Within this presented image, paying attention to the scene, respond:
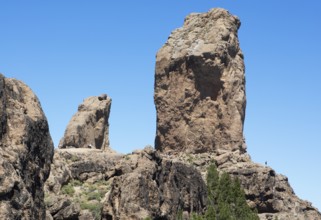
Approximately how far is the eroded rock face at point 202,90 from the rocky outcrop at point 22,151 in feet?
196

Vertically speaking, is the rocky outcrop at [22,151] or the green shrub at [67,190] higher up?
the green shrub at [67,190]

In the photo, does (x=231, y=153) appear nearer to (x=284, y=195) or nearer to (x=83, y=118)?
(x=284, y=195)

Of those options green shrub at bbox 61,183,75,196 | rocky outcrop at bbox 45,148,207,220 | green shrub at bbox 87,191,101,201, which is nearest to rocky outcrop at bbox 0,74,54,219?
rocky outcrop at bbox 45,148,207,220

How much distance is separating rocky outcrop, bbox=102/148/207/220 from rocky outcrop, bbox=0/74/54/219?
16.8m

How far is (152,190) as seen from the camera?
1959 inches

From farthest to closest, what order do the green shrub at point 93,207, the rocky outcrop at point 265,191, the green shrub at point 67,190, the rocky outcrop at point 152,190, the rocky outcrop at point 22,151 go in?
the rocky outcrop at point 265,191 → the green shrub at point 67,190 → the green shrub at point 93,207 → the rocky outcrop at point 152,190 → the rocky outcrop at point 22,151

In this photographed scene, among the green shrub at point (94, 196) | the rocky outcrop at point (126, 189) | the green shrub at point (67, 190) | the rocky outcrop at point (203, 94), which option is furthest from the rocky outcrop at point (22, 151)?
the rocky outcrop at point (203, 94)

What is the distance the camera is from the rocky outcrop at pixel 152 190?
47.2m

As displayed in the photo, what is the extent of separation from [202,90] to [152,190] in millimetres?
42661

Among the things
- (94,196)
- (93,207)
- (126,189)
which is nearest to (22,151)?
(126,189)

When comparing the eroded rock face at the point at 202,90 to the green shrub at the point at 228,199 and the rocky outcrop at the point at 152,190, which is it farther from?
the rocky outcrop at the point at 152,190

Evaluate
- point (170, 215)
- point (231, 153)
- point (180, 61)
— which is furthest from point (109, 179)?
point (180, 61)

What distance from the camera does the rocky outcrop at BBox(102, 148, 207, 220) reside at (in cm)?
4725

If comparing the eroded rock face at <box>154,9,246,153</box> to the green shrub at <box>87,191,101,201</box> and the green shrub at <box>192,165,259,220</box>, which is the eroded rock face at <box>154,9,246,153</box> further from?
the green shrub at <box>87,191,101,201</box>
